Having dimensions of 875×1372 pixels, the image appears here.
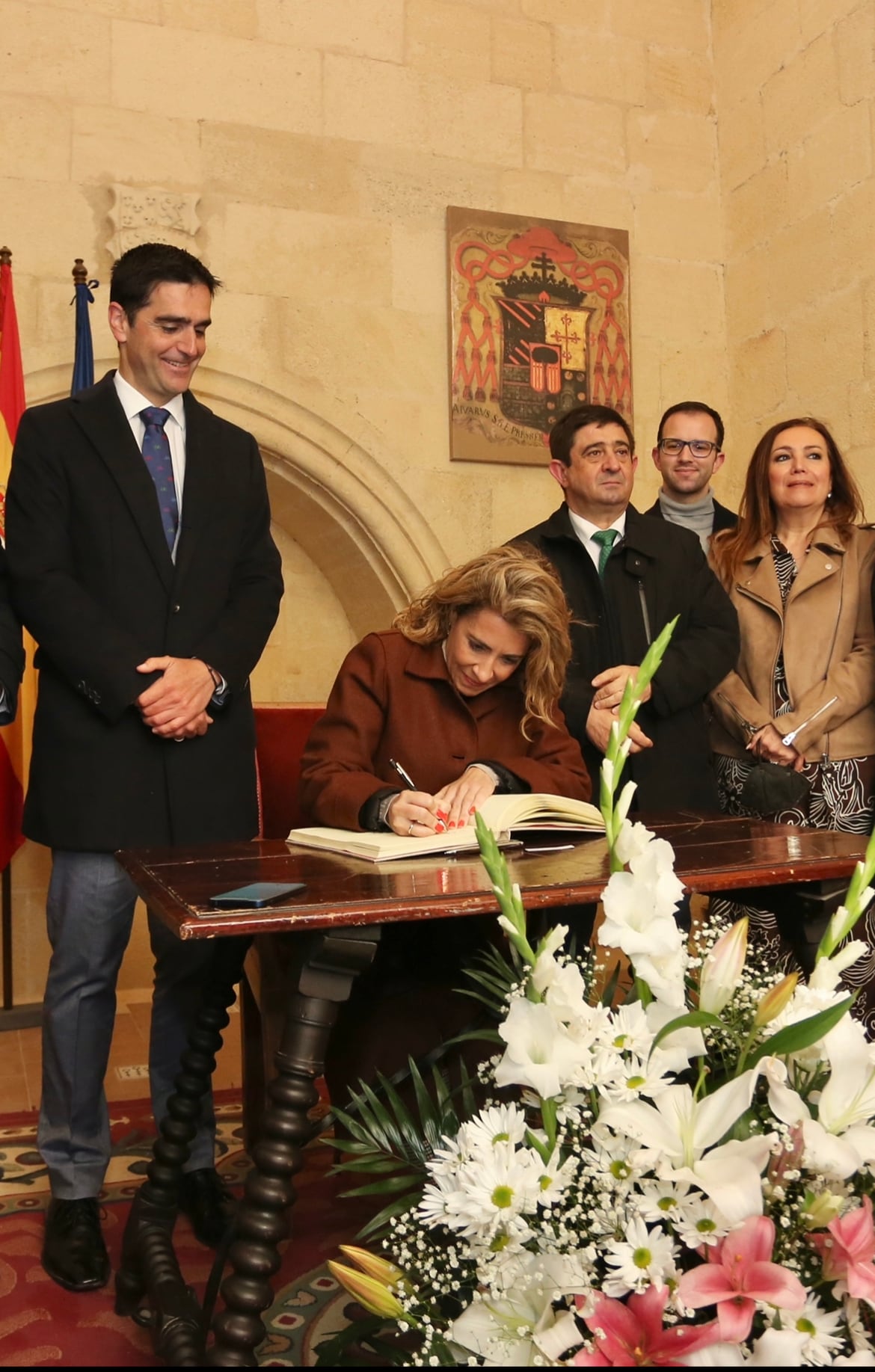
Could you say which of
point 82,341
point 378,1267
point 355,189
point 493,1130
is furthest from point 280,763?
point 355,189

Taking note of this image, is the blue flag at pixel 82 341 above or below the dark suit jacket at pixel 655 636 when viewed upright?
above

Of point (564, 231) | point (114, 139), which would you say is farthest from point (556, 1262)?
point (564, 231)

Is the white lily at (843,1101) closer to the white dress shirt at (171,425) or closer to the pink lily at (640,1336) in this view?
the pink lily at (640,1336)

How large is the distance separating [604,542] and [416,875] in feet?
5.53

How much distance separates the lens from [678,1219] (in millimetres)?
1015

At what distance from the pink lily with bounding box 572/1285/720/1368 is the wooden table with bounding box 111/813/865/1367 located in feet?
2.69

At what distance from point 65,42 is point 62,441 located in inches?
122

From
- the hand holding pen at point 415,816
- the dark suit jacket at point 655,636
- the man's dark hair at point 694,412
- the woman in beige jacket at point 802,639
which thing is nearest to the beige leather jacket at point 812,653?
the woman in beige jacket at point 802,639

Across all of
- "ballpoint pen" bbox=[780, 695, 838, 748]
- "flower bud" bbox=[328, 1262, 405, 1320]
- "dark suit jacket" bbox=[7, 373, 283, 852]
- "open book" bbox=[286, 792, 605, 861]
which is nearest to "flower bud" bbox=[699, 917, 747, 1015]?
"flower bud" bbox=[328, 1262, 405, 1320]

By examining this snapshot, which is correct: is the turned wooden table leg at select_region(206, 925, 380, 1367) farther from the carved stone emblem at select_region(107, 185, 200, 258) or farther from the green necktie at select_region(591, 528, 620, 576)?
the carved stone emblem at select_region(107, 185, 200, 258)

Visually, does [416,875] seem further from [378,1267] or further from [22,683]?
[22,683]

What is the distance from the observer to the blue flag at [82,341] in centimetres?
473

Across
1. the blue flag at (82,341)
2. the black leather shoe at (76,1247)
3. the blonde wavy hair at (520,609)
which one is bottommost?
the black leather shoe at (76,1247)

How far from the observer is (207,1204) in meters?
2.61
